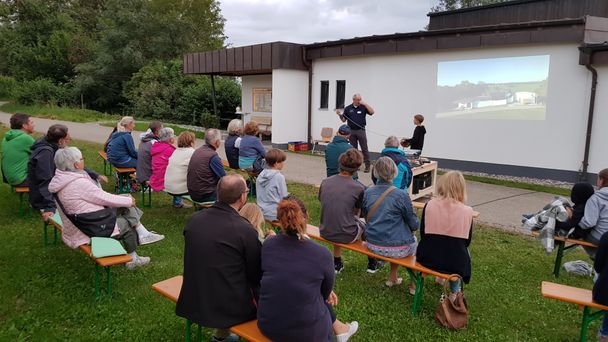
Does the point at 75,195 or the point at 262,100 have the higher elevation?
the point at 262,100

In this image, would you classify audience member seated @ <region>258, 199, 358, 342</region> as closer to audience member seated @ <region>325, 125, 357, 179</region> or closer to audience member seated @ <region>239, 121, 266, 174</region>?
audience member seated @ <region>325, 125, 357, 179</region>

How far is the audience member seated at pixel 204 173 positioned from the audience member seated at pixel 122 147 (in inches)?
90.6

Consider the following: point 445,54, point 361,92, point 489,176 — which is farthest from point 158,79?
point 489,176

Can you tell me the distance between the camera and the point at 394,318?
159 inches

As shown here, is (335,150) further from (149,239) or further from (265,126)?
(265,126)

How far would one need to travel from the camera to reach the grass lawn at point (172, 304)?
3768 mm

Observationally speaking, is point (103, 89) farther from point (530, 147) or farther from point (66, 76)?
point (530, 147)

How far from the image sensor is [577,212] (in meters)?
4.93

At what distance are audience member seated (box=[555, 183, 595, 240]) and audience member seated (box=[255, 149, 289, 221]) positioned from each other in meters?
3.14

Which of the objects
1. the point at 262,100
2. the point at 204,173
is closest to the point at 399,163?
the point at 204,173

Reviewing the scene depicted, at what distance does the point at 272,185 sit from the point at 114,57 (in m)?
29.7

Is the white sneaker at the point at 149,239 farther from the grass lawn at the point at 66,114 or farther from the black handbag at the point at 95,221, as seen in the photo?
the grass lawn at the point at 66,114

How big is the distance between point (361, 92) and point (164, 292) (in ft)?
37.1

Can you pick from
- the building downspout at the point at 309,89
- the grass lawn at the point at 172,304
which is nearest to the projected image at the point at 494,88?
the building downspout at the point at 309,89
